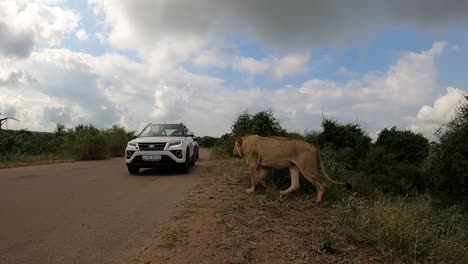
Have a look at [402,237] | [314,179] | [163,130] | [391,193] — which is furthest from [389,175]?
[402,237]

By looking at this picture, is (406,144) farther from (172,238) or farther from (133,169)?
(172,238)

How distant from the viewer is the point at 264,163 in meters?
8.87

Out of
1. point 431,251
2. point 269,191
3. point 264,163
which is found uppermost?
point 264,163

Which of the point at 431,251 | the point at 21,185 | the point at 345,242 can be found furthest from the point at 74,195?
the point at 431,251

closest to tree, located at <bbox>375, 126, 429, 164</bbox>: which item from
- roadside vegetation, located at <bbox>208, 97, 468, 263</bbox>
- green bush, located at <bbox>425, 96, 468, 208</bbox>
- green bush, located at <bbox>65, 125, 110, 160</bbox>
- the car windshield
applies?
roadside vegetation, located at <bbox>208, 97, 468, 263</bbox>

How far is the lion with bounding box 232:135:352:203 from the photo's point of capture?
8.38m

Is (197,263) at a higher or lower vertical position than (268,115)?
lower

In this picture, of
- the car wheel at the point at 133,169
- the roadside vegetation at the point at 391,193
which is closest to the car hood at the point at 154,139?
the car wheel at the point at 133,169

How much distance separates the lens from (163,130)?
14859mm

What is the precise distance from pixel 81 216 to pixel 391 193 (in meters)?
9.25

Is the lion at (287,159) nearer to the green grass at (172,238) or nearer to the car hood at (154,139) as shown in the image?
the green grass at (172,238)

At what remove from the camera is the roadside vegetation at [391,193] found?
5629 millimetres

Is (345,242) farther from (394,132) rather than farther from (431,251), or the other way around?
(394,132)

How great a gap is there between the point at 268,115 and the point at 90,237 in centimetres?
1348
